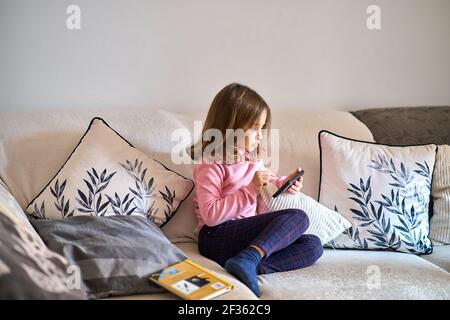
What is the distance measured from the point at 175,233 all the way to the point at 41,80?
0.90 m

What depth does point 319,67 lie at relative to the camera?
229 centimetres

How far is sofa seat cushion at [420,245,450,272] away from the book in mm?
837

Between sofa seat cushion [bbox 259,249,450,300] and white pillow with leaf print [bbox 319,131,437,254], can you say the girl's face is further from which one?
sofa seat cushion [bbox 259,249,450,300]

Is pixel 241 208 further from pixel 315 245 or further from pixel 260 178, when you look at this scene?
pixel 315 245

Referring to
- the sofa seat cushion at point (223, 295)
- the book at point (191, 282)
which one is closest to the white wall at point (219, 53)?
the sofa seat cushion at point (223, 295)

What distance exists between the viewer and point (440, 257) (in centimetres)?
176

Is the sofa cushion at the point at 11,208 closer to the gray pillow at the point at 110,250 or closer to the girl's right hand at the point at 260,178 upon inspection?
the gray pillow at the point at 110,250

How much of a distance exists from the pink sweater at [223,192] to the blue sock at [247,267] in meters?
0.18

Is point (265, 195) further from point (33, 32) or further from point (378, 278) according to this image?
point (33, 32)

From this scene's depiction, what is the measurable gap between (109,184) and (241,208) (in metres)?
0.47

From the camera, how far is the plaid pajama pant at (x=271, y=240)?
61.9 inches

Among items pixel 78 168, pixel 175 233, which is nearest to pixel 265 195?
pixel 175 233

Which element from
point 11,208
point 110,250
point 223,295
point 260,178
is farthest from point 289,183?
point 11,208

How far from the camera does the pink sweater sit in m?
1.65
